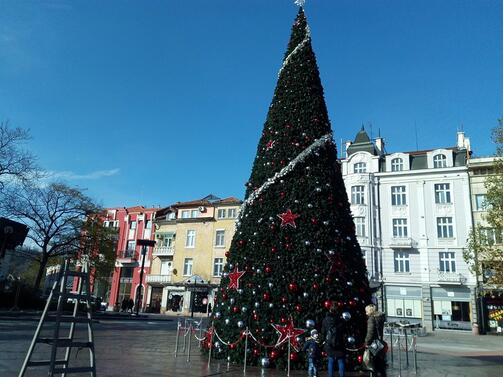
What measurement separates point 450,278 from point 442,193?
25.9 feet

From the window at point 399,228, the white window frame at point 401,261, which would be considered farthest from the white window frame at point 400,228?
the white window frame at point 401,261

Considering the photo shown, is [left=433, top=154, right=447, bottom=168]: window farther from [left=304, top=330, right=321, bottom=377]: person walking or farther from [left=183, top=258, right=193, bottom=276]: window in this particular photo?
[left=304, top=330, right=321, bottom=377]: person walking

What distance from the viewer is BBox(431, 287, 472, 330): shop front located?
35.7 m

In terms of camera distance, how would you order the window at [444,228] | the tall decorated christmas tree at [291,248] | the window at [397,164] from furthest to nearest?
the window at [397,164] → the window at [444,228] → the tall decorated christmas tree at [291,248]

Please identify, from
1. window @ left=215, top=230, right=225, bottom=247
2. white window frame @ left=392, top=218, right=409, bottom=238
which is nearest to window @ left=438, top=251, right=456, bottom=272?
white window frame @ left=392, top=218, right=409, bottom=238

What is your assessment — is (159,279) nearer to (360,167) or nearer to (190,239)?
(190,239)

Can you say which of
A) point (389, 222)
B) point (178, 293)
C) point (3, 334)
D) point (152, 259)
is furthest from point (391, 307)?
point (3, 334)

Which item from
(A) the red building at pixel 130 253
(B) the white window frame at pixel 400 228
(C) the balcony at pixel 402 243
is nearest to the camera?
(C) the balcony at pixel 402 243

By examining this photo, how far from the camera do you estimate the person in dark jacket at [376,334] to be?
308 inches

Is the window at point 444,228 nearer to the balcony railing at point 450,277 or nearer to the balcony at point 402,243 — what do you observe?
the balcony at point 402,243

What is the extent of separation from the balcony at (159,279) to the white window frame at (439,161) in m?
32.6

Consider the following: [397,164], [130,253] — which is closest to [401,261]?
[397,164]

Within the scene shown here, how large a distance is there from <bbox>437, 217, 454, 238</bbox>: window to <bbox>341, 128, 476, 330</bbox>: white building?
8 centimetres

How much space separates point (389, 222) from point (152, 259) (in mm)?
29833
